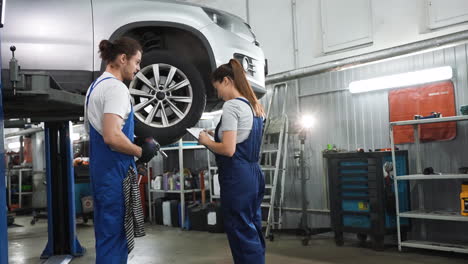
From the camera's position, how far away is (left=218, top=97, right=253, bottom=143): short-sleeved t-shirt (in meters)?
2.41

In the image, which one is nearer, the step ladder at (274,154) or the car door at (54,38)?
the car door at (54,38)

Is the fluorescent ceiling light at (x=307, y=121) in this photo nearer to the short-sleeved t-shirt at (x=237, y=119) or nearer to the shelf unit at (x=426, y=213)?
the shelf unit at (x=426, y=213)

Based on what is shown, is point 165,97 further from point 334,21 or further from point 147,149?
point 334,21

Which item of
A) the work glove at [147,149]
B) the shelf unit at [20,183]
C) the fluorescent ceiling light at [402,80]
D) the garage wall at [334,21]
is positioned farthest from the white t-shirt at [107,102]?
the shelf unit at [20,183]

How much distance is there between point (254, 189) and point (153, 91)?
1.49m

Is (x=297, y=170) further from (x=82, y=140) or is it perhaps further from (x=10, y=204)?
(x=10, y=204)

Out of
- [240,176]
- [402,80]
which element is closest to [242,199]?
[240,176]

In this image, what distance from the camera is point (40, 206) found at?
10664 millimetres

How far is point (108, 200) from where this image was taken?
2.12 m

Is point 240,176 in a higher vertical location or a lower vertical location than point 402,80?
lower

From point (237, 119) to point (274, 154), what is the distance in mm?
5263

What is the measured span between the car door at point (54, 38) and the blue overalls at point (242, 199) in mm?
1487

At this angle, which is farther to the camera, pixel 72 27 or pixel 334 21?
pixel 334 21

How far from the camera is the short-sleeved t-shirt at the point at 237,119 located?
94.7 inches
